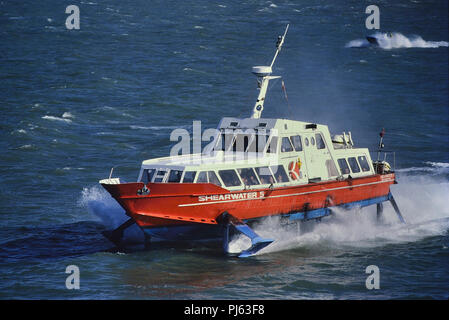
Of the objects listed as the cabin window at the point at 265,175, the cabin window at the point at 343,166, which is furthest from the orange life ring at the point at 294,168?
the cabin window at the point at 343,166

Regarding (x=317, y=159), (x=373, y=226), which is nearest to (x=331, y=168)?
(x=317, y=159)

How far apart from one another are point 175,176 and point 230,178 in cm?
216

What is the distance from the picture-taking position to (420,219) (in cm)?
3588

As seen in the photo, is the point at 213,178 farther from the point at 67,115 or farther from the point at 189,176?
the point at 67,115

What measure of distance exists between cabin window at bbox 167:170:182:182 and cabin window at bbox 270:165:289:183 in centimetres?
416

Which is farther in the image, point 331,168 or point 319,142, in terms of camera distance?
point 331,168

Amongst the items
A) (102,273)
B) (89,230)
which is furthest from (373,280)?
(89,230)

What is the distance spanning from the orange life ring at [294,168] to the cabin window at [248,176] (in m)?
2.07

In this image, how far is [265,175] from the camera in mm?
28578

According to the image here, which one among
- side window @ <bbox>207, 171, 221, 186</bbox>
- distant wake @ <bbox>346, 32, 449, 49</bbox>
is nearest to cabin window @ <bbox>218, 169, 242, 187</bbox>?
side window @ <bbox>207, 171, 221, 186</bbox>

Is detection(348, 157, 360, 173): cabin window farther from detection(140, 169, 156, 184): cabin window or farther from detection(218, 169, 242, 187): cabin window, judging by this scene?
detection(140, 169, 156, 184): cabin window

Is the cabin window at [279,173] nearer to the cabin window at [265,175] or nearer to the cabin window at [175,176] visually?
the cabin window at [265,175]

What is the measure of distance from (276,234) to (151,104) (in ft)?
91.8

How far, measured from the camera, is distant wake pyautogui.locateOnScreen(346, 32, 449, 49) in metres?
85.0
